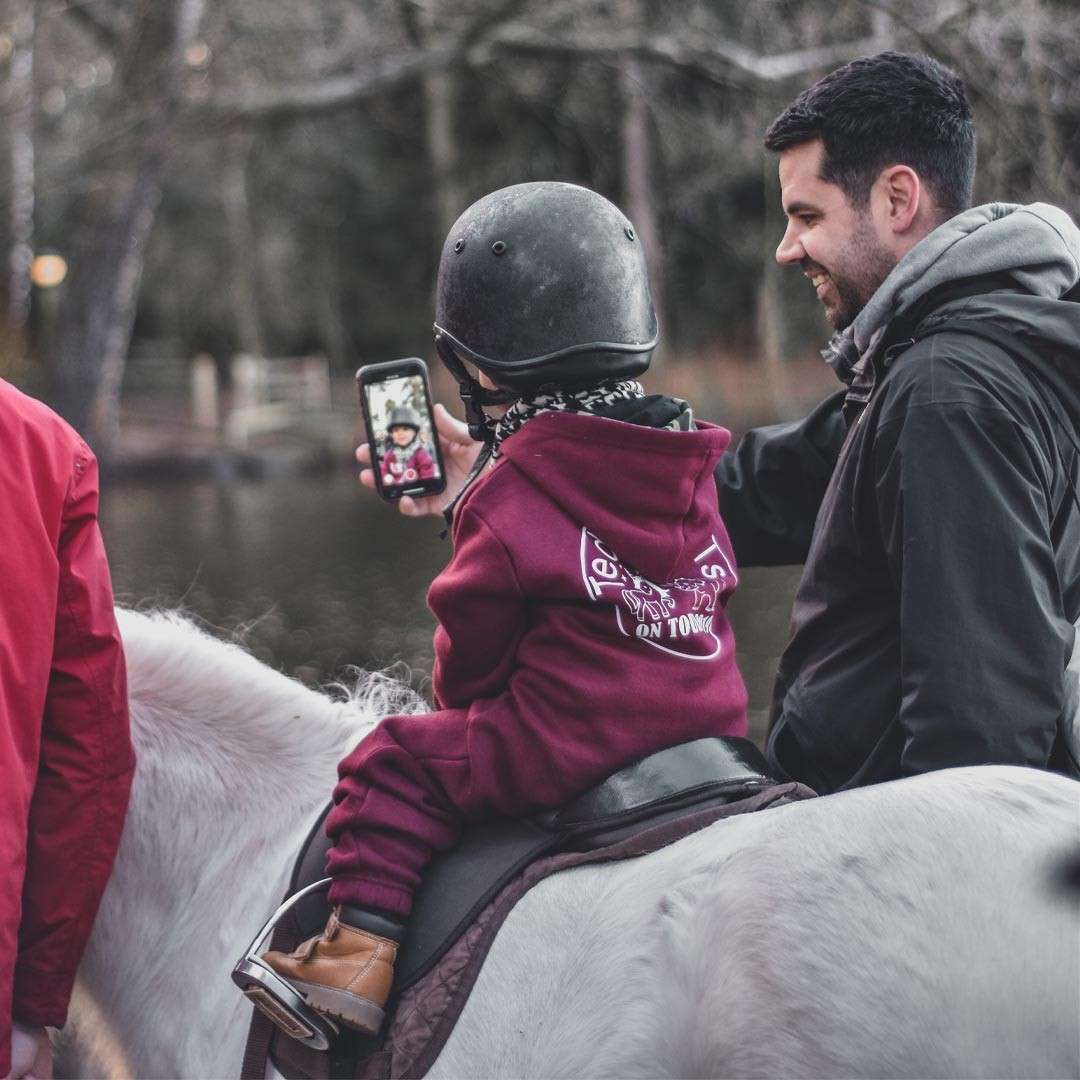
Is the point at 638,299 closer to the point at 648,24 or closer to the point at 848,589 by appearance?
the point at 848,589

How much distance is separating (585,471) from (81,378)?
11.2m

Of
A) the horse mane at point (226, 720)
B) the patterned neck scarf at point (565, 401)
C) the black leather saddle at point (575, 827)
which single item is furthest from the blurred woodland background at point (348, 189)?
the black leather saddle at point (575, 827)

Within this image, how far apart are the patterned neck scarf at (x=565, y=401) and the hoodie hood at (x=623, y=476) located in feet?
0.33

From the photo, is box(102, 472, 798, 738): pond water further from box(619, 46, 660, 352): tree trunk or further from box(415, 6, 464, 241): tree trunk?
box(415, 6, 464, 241): tree trunk

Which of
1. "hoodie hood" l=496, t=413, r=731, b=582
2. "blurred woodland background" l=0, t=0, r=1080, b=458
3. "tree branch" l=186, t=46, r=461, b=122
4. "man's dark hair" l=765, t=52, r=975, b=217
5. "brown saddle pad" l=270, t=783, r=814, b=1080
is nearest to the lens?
"brown saddle pad" l=270, t=783, r=814, b=1080

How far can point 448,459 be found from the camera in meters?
2.67

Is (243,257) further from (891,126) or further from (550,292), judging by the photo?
(550,292)

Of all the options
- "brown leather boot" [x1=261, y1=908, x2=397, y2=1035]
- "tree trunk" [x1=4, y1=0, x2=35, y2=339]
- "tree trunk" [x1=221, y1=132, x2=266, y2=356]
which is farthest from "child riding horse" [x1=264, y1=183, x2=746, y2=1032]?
"tree trunk" [x1=221, y1=132, x2=266, y2=356]

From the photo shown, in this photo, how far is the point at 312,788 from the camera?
2.17 m

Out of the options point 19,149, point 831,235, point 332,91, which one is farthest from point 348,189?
point 831,235

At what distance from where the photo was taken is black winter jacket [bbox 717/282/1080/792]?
1805mm

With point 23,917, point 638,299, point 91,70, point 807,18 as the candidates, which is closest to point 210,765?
point 23,917

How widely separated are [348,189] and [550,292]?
27048mm

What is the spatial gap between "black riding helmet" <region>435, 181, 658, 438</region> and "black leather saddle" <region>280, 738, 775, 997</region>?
603 mm
